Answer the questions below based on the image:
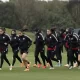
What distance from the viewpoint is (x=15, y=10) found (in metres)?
77.7

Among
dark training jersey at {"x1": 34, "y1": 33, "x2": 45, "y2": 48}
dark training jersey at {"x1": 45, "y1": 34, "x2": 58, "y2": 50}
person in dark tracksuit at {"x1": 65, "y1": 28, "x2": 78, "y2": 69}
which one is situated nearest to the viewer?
person in dark tracksuit at {"x1": 65, "y1": 28, "x2": 78, "y2": 69}

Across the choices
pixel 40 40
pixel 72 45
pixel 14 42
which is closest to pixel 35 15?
pixel 14 42

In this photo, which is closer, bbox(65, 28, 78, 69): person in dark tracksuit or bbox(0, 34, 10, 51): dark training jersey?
bbox(0, 34, 10, 51): dark training jersey

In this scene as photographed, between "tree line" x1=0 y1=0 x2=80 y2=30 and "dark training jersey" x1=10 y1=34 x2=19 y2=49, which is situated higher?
"tree line" x1=0 y1=0 x2=80 y2=30

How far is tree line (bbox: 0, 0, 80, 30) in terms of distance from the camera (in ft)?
247

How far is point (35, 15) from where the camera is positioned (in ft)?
257

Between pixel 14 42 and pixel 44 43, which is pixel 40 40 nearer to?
pixel 44 43

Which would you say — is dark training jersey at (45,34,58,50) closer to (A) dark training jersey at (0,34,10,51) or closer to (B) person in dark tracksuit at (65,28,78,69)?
(B) person in dark tracksuit at (65,28,78,69)

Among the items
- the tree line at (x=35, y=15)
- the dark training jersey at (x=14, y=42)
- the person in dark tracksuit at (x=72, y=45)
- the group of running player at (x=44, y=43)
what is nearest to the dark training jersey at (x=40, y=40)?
the group of running player at (x=44, y=43)

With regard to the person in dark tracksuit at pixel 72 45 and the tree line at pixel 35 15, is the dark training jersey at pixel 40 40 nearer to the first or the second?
the person in dark tracksuit at pixel 72 45

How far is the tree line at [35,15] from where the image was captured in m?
75.3

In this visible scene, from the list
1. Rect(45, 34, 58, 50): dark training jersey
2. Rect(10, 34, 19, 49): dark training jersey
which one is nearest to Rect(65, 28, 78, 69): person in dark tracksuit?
Rect(45, 34, 58, 50): dark training jersey

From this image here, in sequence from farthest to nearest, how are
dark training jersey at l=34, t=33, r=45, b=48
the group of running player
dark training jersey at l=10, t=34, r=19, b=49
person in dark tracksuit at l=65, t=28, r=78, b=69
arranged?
dark training jersey at l=10, t=34, r=19, b=49
dark training jersey at l=34, t=33, r=45, b=48
person in dark tracksuit at l=65, t=28, r=78, b=69
the group of running player

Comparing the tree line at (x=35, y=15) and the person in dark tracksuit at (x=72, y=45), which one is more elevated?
the tree line at (x=35, y=15)
